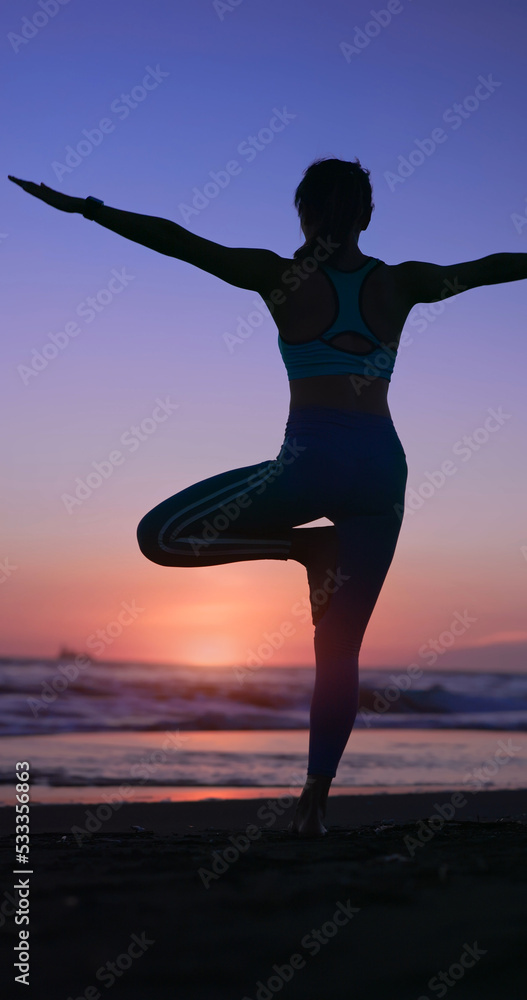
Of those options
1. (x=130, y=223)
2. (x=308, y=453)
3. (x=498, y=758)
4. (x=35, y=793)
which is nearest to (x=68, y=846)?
(x=308, y=453)

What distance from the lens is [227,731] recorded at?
14.3 metres

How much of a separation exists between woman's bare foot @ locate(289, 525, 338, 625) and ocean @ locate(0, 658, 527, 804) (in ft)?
13.7

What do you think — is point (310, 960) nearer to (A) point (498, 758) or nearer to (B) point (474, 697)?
(A) point (498, 758)

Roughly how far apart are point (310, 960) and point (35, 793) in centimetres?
603

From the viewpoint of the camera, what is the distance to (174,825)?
5.91 metres
